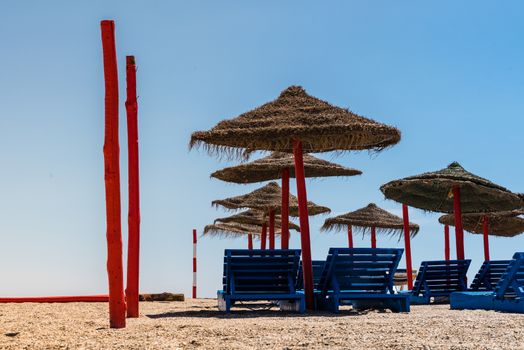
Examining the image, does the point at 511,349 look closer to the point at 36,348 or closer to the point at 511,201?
the point at 36,348

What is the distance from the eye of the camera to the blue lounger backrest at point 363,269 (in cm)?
983

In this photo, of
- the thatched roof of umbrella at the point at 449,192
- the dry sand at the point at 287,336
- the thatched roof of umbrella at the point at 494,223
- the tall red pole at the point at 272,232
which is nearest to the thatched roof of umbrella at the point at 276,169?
the thatched roof of umbrella at the point at 449,192


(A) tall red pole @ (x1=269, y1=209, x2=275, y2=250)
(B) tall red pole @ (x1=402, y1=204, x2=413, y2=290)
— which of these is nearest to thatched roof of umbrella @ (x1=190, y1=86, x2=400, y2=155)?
(A) tall red pole @ (x1=269, y1=209, x2=275, y2=250)

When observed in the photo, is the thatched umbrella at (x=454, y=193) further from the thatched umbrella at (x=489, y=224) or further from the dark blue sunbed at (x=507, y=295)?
the thatched umbrella at (x=489, y=224)

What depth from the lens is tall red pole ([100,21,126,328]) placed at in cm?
737

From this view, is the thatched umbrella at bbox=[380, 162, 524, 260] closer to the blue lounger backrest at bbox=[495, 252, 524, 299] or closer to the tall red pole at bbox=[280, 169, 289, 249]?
the tall red pole at bbox=[280, 169, 289, 249]

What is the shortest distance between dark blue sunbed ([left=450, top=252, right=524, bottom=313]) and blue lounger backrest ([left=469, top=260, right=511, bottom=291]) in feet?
9.51

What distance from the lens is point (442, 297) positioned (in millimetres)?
13336

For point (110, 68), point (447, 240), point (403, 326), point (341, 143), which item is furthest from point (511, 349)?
point (447, 240)

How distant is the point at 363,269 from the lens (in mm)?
9914

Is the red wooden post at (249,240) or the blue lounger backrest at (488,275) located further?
the red wooden post at (249,240)

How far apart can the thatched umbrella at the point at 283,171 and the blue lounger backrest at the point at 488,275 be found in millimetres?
2628

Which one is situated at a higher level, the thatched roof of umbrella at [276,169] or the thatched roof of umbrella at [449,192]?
the thatched roof of umbrella at [276,169]

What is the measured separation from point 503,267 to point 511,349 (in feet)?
28.1
